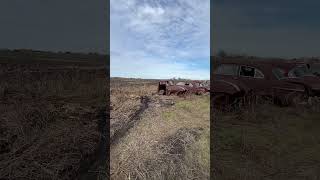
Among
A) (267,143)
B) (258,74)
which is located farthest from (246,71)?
(267,143)

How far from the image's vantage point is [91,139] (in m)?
8.66

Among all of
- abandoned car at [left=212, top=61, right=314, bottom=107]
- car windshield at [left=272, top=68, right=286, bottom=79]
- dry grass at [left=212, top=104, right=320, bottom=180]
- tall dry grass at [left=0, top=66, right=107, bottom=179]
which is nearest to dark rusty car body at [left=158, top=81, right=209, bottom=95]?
tall dry grass at [left=0, top=66, right=107, bottom=179]

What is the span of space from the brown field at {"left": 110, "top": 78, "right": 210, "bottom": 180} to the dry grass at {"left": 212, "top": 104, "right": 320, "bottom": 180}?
1.15ft

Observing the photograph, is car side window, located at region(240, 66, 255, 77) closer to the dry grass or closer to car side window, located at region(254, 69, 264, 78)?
car side window, located at region(254, 69, 264, 78)

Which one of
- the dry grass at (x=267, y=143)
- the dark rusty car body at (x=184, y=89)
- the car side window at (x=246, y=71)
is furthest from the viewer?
the dark rusty car body at (x=184, y=89)

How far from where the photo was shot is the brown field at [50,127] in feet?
22.7

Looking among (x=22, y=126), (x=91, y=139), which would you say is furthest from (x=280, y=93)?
(x=22, y=126)

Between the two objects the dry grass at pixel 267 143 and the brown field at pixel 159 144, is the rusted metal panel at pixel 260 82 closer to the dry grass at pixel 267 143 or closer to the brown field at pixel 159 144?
the dry grass at pixel 267 143

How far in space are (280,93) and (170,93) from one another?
6546 millimetres

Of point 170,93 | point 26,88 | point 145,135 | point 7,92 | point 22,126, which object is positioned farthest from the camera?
point 170,93

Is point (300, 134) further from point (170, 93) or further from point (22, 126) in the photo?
point (170, 93)

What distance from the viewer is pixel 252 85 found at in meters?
12.8

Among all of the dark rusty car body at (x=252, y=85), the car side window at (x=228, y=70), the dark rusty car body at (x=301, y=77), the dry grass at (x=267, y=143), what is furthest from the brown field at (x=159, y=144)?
the dark rusty car body at (x=301, y=77)

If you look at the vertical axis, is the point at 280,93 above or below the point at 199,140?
above
